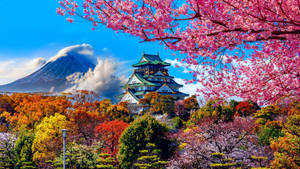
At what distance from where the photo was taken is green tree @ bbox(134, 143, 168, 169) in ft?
42.7

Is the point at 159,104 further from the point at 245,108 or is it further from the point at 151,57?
the point at 151,57

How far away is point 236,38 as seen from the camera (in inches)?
169

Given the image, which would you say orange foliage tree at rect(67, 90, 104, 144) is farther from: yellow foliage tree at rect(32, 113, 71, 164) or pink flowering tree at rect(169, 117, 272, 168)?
pink flowering tree at rect(169, 117, 272, 168)

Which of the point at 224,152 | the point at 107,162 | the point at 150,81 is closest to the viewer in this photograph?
the point at 224,152

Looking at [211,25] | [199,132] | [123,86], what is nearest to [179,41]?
[211,25]

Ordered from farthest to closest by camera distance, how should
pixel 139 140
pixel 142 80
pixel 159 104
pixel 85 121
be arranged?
pixel 142 80 → pixel 159 104 → pixel 85 121 → pixel 139 140

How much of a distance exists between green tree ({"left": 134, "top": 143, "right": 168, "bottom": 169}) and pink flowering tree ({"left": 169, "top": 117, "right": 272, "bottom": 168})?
0.86 meters

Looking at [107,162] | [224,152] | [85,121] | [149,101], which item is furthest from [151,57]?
[224,152]

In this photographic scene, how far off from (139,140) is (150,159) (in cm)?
107

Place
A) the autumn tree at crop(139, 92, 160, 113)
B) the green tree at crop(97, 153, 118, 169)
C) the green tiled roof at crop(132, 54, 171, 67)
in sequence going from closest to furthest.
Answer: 1. the green tree at crop(97, 153, 118, 169)
2. the autumn tree at crop(139, 92, 160, 113)
3. the green tiled roof at crop(132, 54, 171, 67)

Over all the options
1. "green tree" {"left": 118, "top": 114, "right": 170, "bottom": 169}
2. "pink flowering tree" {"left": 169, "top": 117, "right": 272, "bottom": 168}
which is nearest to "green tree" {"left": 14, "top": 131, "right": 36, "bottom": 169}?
"green tree" {"left": 118, "top": 114, "right": 170, "bottom": 169}

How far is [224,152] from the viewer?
1209 centimetres

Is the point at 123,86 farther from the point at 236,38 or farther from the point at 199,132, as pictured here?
the point at 236,38

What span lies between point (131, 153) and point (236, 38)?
10470 millimetres
